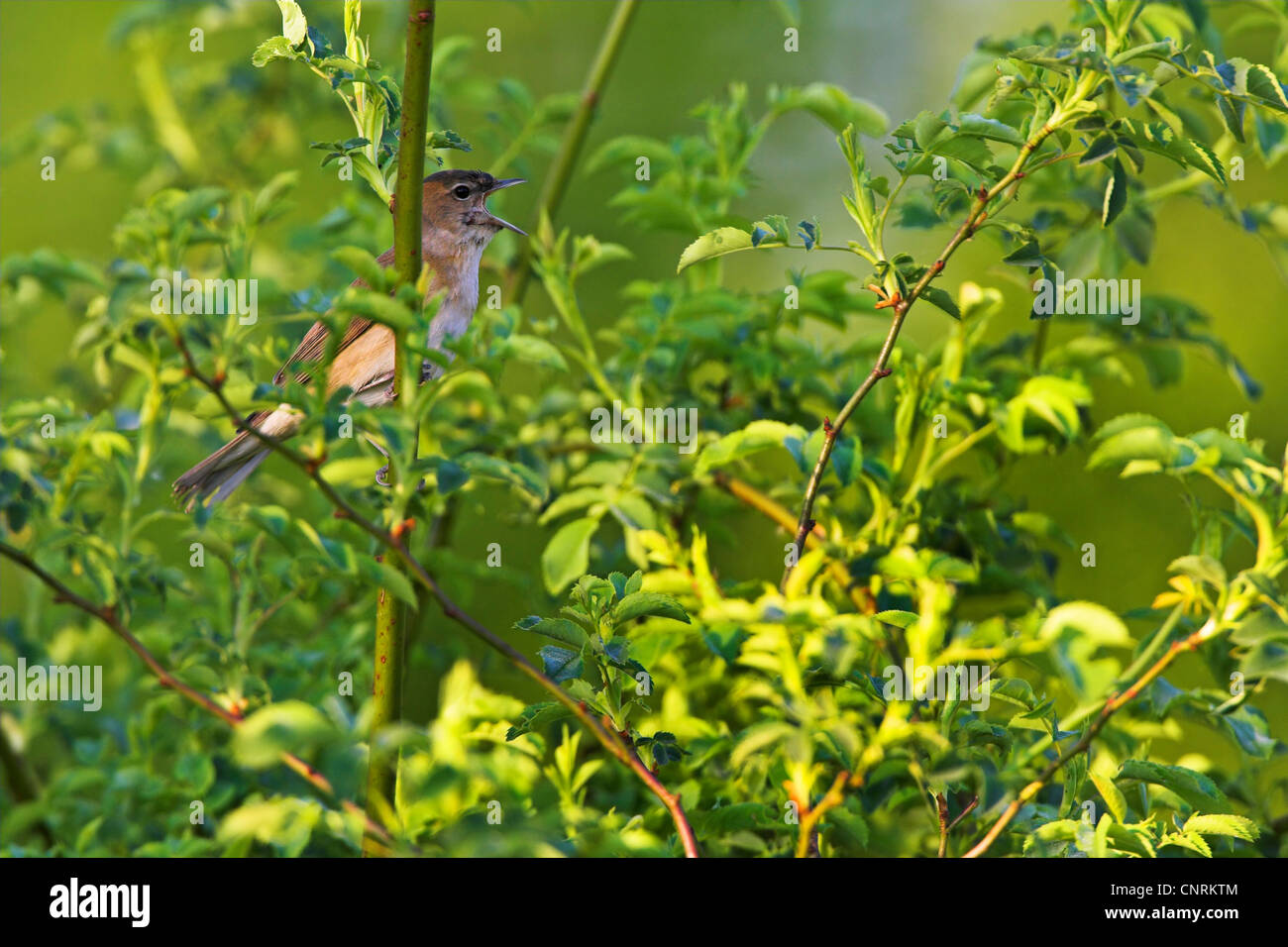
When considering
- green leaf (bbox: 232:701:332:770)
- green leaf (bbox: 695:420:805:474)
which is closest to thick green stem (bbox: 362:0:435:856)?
green leaf (bbox: 232:701:332:770)

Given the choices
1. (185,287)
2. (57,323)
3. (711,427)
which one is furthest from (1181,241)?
(57,323)

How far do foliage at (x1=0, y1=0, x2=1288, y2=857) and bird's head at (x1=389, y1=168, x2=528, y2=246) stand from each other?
0.53 metres

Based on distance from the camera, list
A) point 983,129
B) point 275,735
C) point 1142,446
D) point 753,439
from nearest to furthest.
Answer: point 275,735 → point 983,129 → point 1142,446 → point 753,439

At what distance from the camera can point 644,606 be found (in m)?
1.74

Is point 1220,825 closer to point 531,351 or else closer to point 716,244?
point 716,244

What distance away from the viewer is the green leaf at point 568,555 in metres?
2.22

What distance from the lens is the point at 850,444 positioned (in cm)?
223

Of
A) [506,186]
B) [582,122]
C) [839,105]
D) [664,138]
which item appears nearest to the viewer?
[839,105]

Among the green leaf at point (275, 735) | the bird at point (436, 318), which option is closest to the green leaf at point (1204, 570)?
the green leaf at point (275, 735)

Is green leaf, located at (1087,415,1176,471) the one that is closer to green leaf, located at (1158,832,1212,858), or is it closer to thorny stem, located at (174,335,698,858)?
green leaf, located at (1158,832,1212,858)

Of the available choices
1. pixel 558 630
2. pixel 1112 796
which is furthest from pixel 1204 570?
pixel 558 630

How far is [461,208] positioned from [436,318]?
61 centimetres

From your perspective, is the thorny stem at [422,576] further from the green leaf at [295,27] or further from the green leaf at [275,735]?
the green leaf at [295,27]

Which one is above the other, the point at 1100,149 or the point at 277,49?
the point at 277,49
